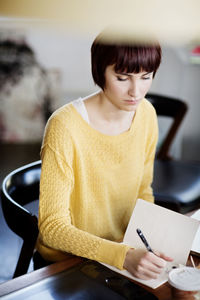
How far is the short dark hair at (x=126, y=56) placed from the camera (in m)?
1.10

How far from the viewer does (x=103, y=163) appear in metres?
1.29

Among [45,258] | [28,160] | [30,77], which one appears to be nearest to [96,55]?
[45,258]

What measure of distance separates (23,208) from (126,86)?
467 mm

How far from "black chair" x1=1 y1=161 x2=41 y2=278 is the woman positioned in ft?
0.15

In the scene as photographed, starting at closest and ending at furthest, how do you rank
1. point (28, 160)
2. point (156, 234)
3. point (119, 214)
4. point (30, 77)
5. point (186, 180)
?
point (156, 234)
point (119, 214)
point (186, 180)
point (28, 160)
point (30, 77)

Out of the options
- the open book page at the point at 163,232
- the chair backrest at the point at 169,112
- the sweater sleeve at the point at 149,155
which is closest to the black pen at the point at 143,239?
the open book page at the point at 163,232

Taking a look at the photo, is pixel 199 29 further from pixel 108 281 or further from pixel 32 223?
pixel 32 223

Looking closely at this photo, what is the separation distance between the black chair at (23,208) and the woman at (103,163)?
5 centimetres

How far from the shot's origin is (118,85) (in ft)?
3.76

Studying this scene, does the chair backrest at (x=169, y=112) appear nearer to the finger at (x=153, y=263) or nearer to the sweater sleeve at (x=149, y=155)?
the sweater sleeve at (x=149, y=155)

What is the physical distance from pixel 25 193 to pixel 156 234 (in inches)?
22.5

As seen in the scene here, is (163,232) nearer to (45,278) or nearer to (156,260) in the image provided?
(156,260)

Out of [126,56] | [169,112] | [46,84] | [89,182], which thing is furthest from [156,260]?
[46,84]

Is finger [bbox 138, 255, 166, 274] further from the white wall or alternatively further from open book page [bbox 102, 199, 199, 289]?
the white wall
